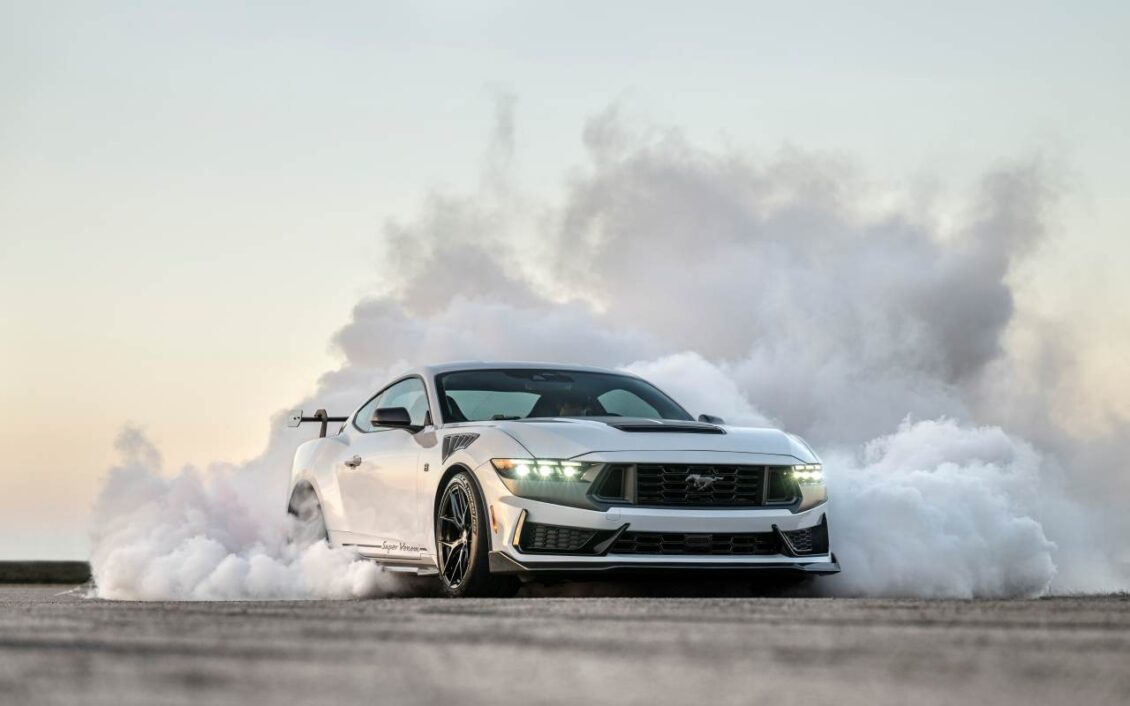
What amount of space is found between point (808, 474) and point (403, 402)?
2.92 meters

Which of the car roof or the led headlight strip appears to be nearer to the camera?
the led headlight strip

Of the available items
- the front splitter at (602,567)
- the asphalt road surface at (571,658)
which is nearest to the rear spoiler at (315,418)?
the front splitter at (602,567)

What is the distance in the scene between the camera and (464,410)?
402 inches

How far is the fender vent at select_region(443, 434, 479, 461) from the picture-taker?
30.7 feet

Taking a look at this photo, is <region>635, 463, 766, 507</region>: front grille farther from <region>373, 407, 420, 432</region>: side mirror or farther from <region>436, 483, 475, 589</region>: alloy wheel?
<region>373, 407, 420, 432</region>: side mirror

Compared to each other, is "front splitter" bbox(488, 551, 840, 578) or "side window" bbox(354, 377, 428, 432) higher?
"side window" bbox(354, 377, 428, 432)

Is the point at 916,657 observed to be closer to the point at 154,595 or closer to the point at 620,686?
the point at 620,686

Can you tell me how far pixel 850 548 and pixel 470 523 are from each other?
2675mm

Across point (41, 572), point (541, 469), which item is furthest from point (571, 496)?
point (41, 572)

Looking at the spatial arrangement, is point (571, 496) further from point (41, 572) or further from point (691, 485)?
point (41, 572)

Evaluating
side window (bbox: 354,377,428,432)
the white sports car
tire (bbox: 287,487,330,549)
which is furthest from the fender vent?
tire (bbox: 287,487,330,549)

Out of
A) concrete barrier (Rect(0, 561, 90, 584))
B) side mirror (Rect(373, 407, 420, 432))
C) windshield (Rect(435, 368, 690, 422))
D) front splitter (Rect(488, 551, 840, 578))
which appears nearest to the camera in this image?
front splitter (Rect(488, 551, 840, 578))

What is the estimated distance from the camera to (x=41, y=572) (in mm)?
43812

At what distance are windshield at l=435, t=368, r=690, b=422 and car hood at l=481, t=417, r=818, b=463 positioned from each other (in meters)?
0.75
